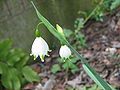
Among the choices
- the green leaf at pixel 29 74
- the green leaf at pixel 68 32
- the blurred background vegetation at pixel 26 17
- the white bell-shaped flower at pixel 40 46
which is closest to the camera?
the white bell-shaped flower at pixel 40 46

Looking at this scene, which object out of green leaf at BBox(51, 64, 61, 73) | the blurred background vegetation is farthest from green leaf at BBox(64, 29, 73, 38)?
green leaf at BBox(51, 64, 61, 73)

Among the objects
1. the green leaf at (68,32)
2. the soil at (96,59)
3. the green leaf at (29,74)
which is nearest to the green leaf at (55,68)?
the soil at (96,59)

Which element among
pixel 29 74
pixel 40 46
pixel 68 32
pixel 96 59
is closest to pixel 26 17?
pixel 68 32

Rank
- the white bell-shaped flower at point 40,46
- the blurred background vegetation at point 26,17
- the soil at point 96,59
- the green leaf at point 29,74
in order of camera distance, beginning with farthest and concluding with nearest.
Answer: the blurred background vegetation at point 26,17 < the green leaf at point 29,74 < the soil at point 96,59 < the white bell-shaped flower at point 40,46

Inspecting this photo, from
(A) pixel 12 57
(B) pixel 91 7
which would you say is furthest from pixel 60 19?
(A) pixel 12 57

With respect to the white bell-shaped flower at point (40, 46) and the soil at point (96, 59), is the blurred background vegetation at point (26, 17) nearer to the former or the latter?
the soil at point (96, 59)

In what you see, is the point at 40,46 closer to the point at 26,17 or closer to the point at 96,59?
the point at 96,59

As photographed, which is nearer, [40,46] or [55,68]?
[40,46]

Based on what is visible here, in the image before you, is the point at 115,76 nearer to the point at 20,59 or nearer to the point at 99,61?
the point at 99,61
